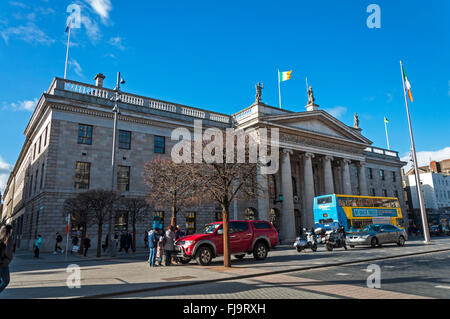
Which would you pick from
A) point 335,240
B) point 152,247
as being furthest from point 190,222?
point 152,247

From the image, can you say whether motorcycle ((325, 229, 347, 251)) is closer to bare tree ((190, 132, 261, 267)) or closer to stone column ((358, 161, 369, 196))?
bare tree ((190, 132, 261, 267))

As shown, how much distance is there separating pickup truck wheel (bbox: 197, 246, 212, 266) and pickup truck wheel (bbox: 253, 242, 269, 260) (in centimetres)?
280

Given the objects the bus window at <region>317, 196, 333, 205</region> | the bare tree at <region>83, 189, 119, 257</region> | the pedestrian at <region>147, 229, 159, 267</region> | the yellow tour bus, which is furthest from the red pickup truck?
the bus window at <region>317, 196, 333, 205</region>

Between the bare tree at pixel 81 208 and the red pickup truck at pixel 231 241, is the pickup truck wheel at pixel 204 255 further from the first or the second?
the bare tree at pixel 81 208

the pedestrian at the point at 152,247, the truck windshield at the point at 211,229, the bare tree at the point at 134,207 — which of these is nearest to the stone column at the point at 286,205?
the bare tree at the point at 134,207

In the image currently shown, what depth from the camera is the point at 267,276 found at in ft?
36.9

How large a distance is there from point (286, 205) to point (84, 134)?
21.9 m

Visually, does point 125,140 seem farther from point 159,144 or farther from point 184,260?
point 184,260

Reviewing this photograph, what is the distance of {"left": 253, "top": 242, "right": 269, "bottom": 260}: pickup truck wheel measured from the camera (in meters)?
16.6

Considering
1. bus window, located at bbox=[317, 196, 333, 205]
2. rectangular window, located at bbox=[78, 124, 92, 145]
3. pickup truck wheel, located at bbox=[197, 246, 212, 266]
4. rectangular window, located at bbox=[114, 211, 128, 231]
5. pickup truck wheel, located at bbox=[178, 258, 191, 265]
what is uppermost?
rectangular window, located at bbox=[78, 124, 92, 145]

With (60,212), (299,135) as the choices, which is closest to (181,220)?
(60,212)

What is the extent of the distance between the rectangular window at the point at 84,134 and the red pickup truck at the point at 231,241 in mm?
17391

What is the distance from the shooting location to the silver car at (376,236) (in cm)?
2308

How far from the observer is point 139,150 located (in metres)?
31.3
